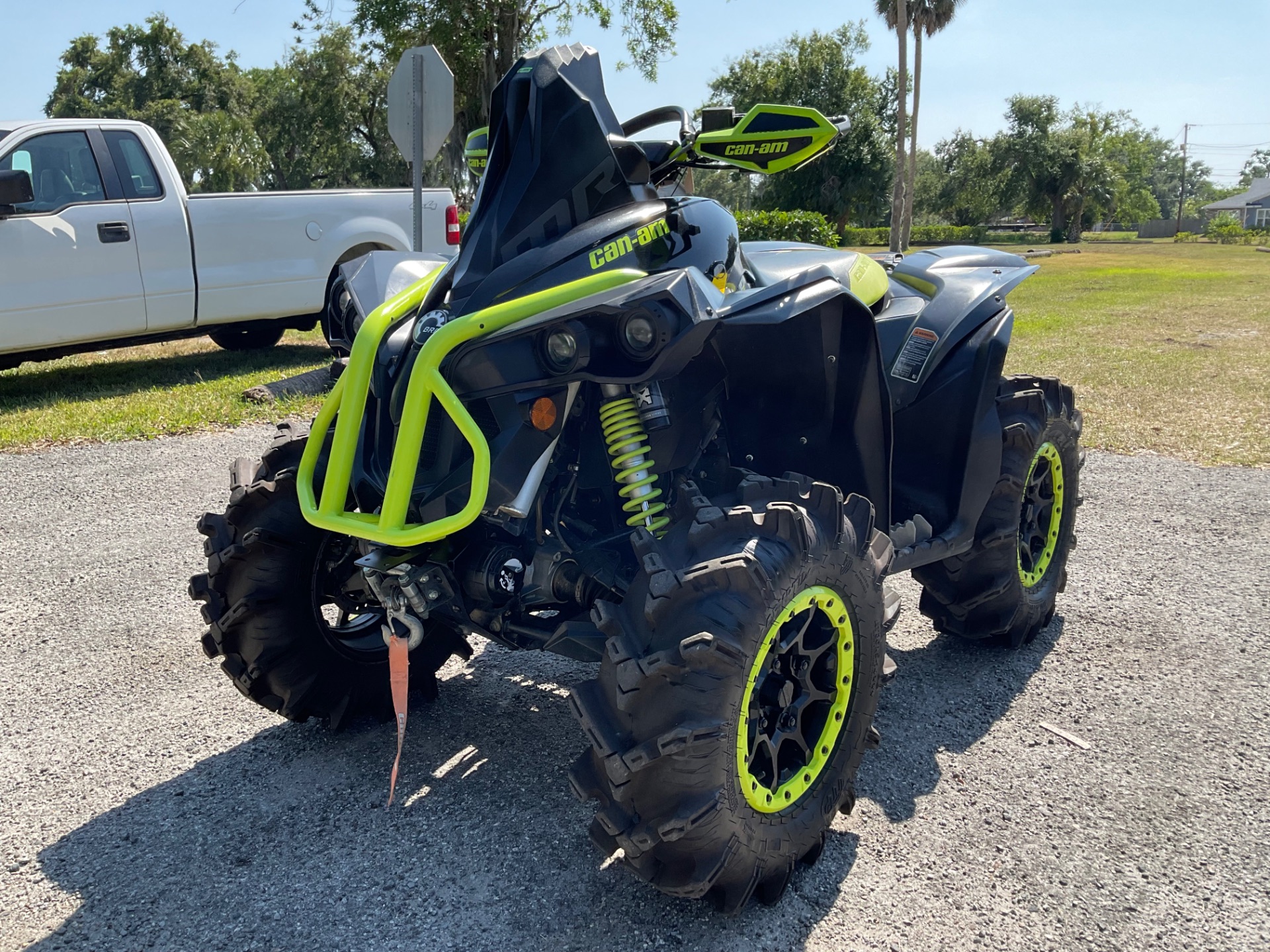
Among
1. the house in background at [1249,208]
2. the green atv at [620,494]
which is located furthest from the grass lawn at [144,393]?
the house in background at [1249,208]

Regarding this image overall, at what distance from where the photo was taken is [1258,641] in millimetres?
4324

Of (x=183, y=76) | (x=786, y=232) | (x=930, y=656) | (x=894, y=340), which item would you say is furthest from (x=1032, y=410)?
(x=183, y=76)

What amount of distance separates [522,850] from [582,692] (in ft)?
2.45

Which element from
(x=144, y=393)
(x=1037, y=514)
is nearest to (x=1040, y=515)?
(x=1037, y=514)

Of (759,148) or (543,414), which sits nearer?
(543,414)

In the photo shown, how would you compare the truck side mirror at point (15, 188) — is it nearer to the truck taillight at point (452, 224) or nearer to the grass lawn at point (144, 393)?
the grass lawn at point (144, 393)

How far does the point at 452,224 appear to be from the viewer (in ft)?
34.8

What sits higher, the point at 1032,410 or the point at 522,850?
the point at 1032,410

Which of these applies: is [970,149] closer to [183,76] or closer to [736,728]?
[183,76]

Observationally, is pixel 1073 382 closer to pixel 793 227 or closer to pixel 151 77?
pixel 793 227

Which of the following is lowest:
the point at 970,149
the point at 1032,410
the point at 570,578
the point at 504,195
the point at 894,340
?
the point at 570,578

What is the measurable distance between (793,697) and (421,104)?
5522 millimetres

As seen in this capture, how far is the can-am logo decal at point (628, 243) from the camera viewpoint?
8.75ft

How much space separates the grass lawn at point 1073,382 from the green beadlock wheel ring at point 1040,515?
387cm
